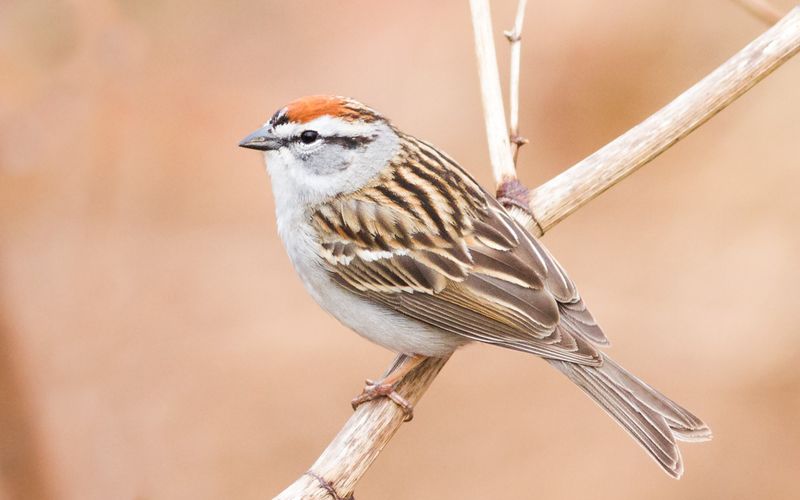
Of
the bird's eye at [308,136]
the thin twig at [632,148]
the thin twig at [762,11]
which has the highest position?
the bird's eye at [308,136]

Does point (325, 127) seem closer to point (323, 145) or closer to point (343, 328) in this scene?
point (323, 145)

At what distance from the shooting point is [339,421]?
651 centimetres

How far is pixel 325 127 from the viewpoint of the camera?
4.73 meters

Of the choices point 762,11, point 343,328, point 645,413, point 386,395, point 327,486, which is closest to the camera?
point 327,486

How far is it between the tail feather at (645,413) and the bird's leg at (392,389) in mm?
679

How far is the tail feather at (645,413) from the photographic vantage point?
4.43 m

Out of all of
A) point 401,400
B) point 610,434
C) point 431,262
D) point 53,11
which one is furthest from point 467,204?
point 610,434

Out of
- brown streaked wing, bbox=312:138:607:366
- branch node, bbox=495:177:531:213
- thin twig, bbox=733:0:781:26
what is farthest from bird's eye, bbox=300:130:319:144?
thin twig, bbox=733:0:781:26

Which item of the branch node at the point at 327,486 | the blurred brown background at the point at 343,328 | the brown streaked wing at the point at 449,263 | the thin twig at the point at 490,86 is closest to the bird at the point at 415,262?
the brown streaked wing at the point at 449,263

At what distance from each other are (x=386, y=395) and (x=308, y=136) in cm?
Answer: 112

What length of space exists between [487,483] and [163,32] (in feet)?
10.8

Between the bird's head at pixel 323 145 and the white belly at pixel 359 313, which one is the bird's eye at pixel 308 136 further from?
the white belly at pixel 359 313

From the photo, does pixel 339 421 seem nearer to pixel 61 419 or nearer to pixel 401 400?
pixel 61 419

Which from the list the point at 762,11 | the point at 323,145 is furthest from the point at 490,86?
the point at 762,11
